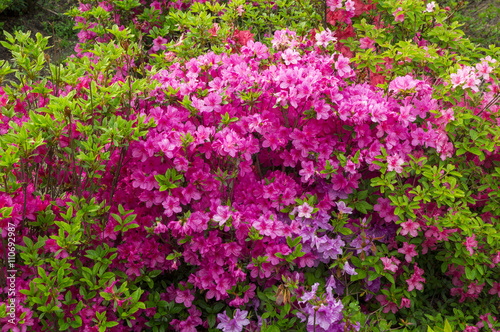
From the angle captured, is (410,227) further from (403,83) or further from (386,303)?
(403,83)

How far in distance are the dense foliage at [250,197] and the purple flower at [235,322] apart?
1cm

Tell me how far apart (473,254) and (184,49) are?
83.9 inches

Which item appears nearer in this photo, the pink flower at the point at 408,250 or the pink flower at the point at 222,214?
the pink flower at the point at 222,214

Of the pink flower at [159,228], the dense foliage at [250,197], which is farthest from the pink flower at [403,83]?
the pink flower at [159,228]

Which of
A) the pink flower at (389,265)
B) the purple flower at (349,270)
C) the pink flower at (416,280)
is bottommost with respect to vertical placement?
the pink flower at (416,280)

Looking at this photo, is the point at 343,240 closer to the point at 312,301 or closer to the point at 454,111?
the point at 312,301

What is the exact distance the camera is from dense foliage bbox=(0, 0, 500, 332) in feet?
6.56

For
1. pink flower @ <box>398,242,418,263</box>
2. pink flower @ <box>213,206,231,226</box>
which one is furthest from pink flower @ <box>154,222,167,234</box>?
pink flower @ <box>398,242,418,263</box>

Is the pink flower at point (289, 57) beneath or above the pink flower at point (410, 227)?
above

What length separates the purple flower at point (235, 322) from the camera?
208 cm

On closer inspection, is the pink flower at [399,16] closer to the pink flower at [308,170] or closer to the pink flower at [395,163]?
the pink flower at [395,163]

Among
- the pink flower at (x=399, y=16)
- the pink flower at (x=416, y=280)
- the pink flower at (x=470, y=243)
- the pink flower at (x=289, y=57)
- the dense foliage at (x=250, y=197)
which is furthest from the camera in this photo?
the pink flower at (x=399, y=16)

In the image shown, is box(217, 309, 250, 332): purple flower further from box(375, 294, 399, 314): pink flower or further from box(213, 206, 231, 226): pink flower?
box(375, 294, 399, 314): pink flower

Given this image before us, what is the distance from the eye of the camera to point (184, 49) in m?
2.84
